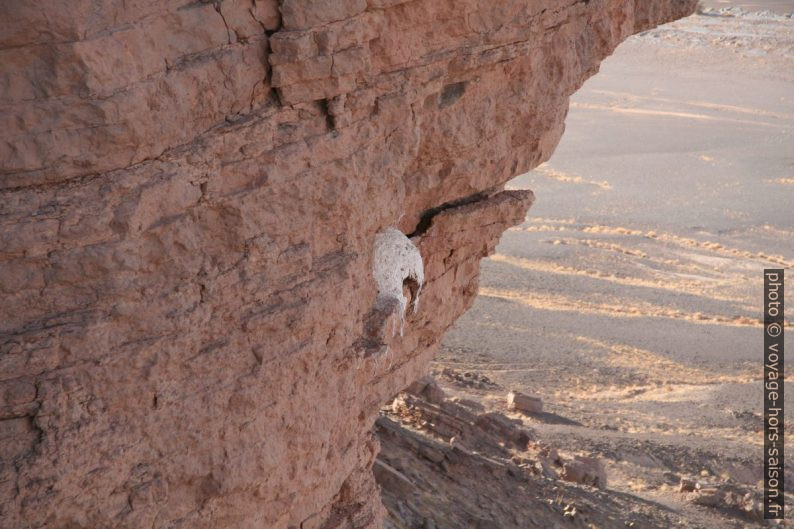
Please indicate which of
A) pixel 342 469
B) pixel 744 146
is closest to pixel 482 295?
pixel 342 469

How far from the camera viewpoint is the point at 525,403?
11016mm

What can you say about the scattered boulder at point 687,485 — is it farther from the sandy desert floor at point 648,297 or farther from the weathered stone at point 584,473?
the weathered stone at point 584,473

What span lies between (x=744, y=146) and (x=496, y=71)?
79.0ft

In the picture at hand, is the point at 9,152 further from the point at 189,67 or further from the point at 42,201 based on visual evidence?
the point at 189,67

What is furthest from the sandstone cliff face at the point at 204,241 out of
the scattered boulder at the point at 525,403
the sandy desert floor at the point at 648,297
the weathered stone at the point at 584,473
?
the scattered boulder at the point at 525,403

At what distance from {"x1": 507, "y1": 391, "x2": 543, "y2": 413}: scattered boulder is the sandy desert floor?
0.13m

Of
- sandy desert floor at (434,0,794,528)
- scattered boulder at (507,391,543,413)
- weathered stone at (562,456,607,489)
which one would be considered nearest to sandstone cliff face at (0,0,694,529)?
weathered stone at (562,456,607,489)

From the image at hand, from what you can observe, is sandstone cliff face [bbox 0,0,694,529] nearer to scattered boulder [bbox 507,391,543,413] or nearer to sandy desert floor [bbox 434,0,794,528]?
sandy desert floor [bbox 434,0,794,528]

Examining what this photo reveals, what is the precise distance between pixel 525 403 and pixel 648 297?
17.7 feet

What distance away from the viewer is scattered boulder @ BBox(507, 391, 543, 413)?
36.1 ft

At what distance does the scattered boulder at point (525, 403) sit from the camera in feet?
36.1

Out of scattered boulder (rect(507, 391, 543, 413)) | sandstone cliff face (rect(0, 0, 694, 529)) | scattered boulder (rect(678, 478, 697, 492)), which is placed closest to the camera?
sandstone cliff face (rect(0, 0, 694, 529))

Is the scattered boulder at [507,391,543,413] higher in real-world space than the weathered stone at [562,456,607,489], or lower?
lower

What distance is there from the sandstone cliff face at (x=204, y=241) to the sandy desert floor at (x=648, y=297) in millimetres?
5571
